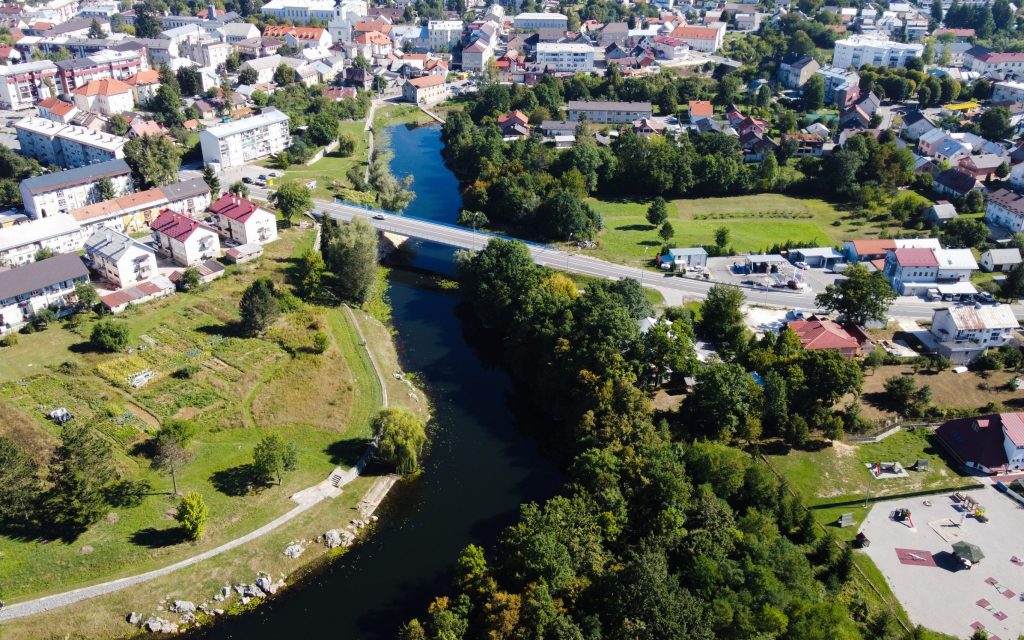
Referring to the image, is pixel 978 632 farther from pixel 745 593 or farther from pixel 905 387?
pixel 905 387

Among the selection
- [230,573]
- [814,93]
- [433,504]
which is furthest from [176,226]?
[814,93]

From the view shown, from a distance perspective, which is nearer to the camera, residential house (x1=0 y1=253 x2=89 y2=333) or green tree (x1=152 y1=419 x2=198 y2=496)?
green tree (x1=152 y1=419 x2=198 y2=496)

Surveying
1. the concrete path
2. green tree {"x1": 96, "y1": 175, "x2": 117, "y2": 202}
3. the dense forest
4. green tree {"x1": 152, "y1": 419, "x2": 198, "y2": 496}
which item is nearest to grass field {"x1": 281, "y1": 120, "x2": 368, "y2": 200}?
green tree {"x1": 96, "y1": 175, "x2": 117, "y2": 202}

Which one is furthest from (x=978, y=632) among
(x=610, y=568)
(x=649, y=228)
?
(x=649, y=228)

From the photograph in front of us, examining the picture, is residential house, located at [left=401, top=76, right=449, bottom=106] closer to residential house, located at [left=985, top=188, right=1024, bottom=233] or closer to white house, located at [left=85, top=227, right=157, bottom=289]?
white house, located at [left=85, top=227, right=157, bottom=289]

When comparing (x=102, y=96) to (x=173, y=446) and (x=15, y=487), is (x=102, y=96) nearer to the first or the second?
(x=173, y=446)

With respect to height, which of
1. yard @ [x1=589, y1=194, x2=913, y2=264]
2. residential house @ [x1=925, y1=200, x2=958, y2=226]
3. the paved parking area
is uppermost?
residential house @ [x1=925, y1=200, x2=958, y2=226]

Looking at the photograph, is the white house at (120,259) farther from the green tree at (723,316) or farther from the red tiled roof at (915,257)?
the red tiled roof at (915,257)
